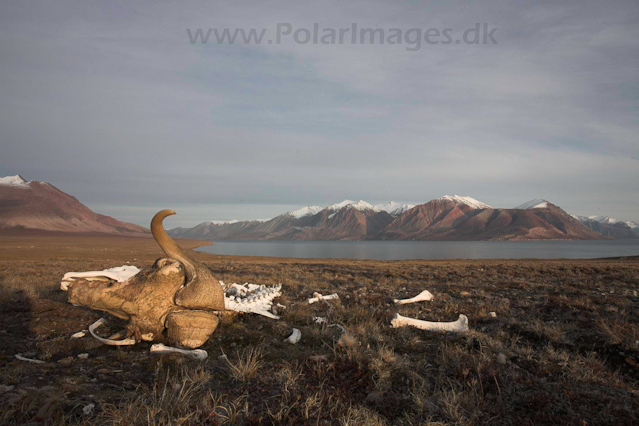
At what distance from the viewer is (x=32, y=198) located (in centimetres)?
17912

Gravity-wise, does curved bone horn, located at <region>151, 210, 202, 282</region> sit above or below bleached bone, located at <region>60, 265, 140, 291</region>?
above

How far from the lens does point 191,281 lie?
5.32 metres

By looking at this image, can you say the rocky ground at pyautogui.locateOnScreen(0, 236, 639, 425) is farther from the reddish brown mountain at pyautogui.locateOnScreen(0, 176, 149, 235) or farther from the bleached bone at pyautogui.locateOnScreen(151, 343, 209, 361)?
the reddish brown mountain at pyautogui.locateOnScreen(0, 176, 149, 235)

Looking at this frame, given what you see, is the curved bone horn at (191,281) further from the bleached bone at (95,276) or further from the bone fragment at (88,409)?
the bone fragment at (88,409)

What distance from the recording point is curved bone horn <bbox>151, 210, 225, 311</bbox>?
5.07m

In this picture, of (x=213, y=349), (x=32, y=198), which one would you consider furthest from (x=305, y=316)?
(x=32, y=198)

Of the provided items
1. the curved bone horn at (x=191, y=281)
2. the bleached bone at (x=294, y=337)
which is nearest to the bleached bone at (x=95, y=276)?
the curved bone horn at (x=191, y=281)

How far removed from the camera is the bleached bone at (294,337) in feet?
17.2

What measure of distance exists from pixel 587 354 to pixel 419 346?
210 centimetres

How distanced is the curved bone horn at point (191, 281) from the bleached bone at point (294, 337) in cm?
128

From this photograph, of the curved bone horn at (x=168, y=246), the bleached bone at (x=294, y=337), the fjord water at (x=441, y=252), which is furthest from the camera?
the fjord water at (x=441, y=252)

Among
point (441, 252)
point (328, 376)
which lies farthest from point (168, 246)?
point (441, 252)

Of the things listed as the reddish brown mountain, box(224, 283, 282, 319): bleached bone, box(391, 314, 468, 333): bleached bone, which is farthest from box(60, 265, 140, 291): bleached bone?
the reddish brown mountain

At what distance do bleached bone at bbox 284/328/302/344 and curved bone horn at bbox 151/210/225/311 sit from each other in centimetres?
128
